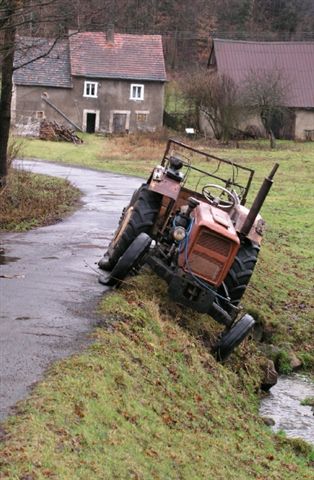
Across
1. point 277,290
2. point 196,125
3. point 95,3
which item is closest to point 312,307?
point 277,290

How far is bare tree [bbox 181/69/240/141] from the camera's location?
5125 cm

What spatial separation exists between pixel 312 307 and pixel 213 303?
17.5 feet

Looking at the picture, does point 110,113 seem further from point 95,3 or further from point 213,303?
point 213,303

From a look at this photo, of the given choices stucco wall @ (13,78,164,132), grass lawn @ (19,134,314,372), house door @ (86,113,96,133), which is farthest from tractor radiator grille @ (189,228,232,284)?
house door @ (86,113,96,133)

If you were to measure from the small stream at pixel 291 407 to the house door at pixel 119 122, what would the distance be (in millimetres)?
49120

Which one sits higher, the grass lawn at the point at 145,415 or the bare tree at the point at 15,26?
the bare tree at the point at 15,26

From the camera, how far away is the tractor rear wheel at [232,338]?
1033 cm

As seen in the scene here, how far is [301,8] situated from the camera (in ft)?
303

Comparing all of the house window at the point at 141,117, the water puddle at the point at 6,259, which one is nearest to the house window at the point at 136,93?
the house window at the point at 141,117

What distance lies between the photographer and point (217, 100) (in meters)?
52.3

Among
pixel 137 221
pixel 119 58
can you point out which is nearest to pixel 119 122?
pixel 119 58

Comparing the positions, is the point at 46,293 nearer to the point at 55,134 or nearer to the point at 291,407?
the point at 291,407

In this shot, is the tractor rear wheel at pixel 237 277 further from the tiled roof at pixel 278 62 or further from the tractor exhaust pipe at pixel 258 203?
the tiled roof at pixel 278 62

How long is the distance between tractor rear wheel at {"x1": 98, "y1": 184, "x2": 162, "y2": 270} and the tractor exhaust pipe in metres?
1.33
